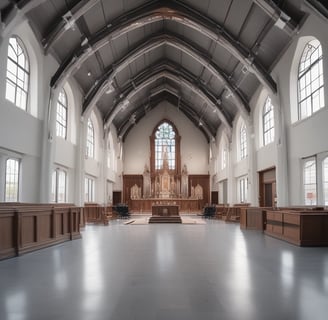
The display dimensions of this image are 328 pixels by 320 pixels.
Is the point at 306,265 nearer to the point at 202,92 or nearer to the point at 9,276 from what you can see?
the point at 9,276

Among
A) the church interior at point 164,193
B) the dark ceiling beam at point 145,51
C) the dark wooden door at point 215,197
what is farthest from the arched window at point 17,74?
the dark wooden door at point 215,197

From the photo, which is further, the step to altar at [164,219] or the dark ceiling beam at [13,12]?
the step to altar at [164,219]

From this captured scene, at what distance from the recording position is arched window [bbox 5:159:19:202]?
11758 millimetres

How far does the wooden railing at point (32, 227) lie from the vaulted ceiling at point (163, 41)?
5649 mm

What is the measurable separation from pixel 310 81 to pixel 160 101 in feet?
63.3

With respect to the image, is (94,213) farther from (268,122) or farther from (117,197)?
(117,197)

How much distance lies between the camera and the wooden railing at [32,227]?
700 centimetres

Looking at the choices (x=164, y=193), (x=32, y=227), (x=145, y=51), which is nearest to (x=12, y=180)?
(x=32, y=227)

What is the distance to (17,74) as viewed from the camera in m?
12.2

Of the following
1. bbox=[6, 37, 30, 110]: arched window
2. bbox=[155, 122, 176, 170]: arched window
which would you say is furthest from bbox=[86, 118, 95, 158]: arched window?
bbox=[155, 122, 176, 170]: arched window

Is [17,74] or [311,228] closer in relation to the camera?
[311,228]

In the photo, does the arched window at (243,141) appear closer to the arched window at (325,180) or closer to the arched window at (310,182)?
the arched window at (310,182)

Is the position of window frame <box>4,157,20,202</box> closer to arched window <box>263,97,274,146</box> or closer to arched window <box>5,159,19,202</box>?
arched window <box>5,159,19,202</box>

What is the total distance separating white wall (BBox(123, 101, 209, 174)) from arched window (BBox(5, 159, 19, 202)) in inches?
738
